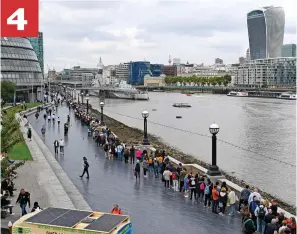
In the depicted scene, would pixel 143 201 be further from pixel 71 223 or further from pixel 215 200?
pixel 71 223

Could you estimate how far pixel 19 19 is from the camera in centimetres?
980

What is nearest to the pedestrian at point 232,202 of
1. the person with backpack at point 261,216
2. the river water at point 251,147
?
the person with backpack at point 261,216

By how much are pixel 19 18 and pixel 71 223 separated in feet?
14.1

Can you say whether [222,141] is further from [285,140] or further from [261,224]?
[261,224]

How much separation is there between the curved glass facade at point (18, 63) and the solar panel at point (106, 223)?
67.0 m

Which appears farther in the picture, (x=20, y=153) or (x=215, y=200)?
(x=20, y=153)

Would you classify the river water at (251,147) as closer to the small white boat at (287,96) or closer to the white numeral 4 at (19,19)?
the white numeral 4 at (19,19)

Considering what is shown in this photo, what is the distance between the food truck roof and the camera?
8.60 meters

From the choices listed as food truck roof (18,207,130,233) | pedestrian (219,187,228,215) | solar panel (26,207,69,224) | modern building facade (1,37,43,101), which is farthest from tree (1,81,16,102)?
food truck roof (18,207,130,233)

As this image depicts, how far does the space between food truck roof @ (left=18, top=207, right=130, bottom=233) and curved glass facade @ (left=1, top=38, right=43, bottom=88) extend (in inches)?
2618

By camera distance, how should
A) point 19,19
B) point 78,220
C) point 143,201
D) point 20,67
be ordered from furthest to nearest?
point 20,67 < point 143,201 < point 19,19 < point 78,220

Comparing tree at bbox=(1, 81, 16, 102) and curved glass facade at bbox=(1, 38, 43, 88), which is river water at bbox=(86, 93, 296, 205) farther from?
curved glass facade at bbox=(1, 38, 43, 88)

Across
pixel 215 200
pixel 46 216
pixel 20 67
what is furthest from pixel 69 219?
pixel 20 67

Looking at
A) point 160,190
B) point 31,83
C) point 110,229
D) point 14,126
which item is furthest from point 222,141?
point 31,83
